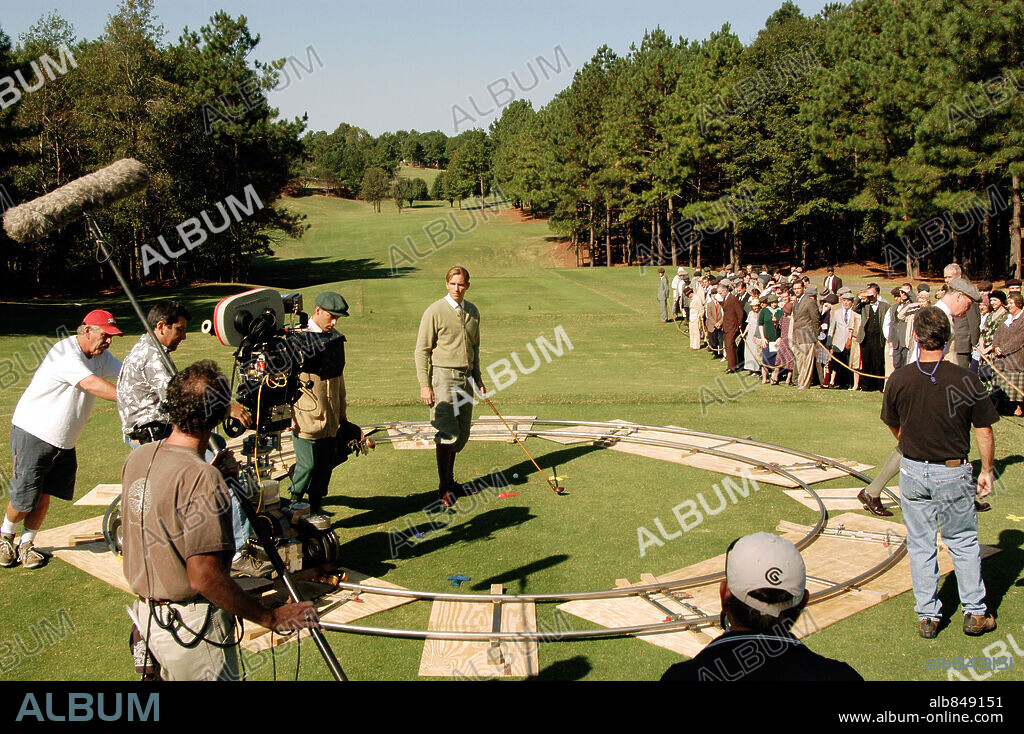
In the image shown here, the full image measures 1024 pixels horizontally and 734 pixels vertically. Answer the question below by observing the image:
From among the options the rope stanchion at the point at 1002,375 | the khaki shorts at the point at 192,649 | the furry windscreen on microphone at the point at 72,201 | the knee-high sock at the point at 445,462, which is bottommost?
the rope stanchion at the point at 1002,375

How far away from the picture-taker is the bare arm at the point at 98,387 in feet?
22.7

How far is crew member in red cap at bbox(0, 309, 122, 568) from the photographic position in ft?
23.2

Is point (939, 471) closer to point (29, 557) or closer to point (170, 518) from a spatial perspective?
point (170, 518)

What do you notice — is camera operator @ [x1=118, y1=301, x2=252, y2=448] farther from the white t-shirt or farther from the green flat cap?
the green flat cap

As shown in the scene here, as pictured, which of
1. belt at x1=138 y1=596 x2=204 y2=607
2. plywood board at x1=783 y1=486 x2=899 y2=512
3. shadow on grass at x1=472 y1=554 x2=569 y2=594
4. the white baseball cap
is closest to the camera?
the white baseball cap

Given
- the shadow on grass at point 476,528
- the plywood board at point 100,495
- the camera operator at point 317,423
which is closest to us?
the camera operator at point 317,423

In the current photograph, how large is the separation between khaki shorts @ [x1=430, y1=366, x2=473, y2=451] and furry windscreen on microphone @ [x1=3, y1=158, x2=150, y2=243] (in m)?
3.97

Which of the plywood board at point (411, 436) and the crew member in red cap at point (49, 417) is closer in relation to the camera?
the crew member in red cap at point (49, 417)

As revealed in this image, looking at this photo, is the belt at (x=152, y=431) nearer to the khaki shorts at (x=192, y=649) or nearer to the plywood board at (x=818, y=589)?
the khaki shorts at (x=192, y=649)

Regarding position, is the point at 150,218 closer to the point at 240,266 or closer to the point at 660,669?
the point at 240,266

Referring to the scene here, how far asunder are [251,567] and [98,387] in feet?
7.24

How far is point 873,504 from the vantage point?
26.7 ft

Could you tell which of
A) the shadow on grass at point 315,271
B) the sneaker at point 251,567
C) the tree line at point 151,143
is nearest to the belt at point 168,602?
the sneaker at point 251,567

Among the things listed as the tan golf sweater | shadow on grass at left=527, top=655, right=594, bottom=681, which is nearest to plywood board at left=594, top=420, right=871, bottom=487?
the tan golf sweater
